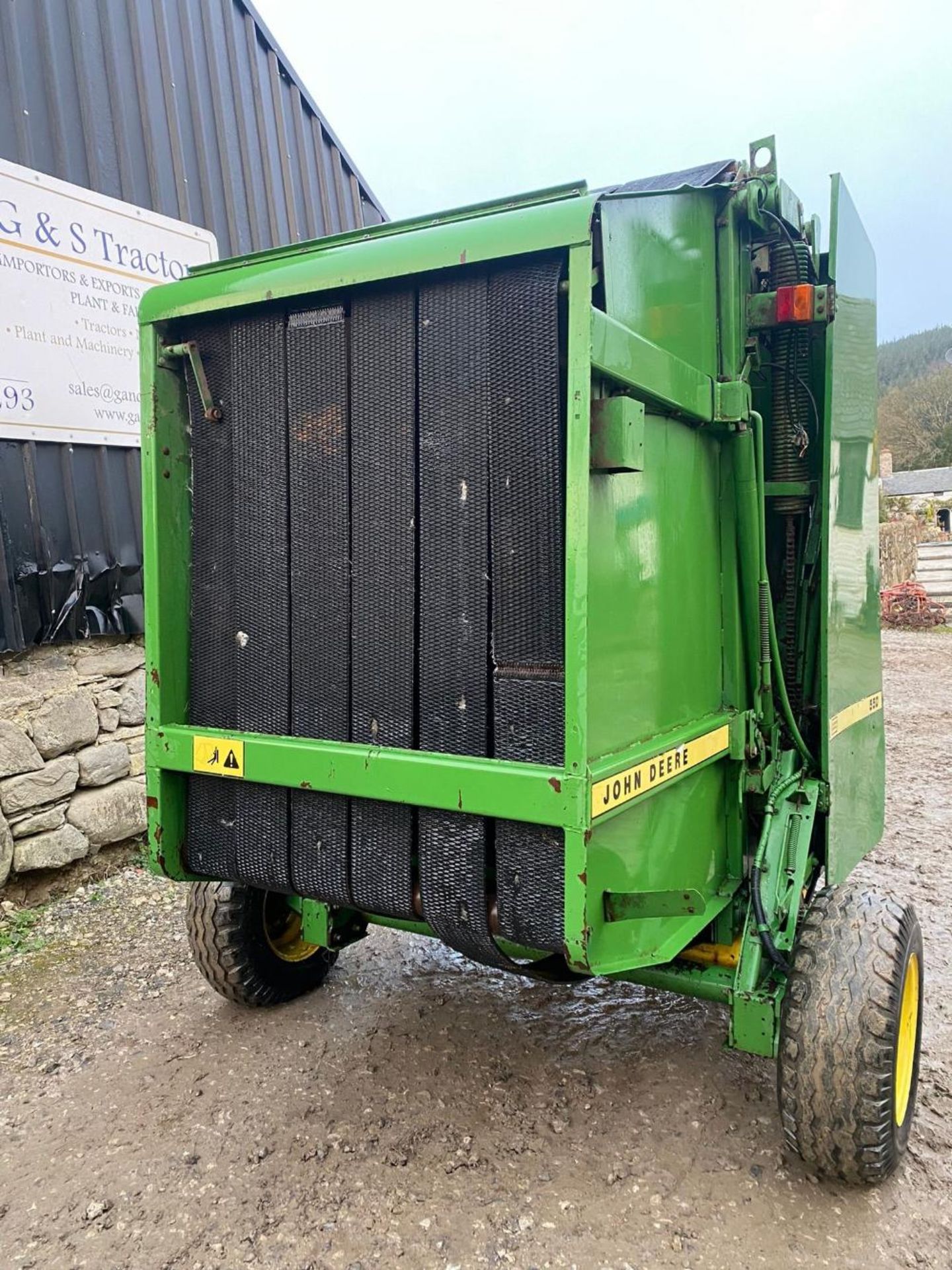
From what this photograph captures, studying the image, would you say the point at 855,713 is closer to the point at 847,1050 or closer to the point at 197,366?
the point at 847,1050

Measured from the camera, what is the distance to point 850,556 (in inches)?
127

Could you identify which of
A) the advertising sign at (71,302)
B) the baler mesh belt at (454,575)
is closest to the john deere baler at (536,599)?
the baler mesh belt at (454,575)

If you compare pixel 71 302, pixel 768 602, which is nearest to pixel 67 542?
pixel 71 302

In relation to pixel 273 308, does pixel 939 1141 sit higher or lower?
lower

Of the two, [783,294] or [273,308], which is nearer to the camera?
[273,308]

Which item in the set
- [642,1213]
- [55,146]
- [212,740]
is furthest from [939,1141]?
[55,146]

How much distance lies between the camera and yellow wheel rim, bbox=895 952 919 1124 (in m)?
2.44

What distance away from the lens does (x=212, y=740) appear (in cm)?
254

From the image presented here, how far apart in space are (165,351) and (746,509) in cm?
172

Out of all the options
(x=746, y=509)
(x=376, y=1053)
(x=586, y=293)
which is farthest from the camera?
(x=376, y=1053)

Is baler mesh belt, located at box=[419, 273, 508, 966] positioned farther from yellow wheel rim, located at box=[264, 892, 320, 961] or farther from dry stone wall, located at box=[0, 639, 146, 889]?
dry stone wall, located at box=[0, 639, 146, 889]

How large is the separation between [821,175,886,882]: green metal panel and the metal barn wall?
3.49 metres

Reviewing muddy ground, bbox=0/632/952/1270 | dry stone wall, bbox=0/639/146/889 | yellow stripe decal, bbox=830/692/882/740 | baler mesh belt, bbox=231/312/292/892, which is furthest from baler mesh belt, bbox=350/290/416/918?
dry stone wall, bbox=0/639/146/889

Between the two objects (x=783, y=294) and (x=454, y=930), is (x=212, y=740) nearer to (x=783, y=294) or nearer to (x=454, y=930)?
(x=454, y=930)
